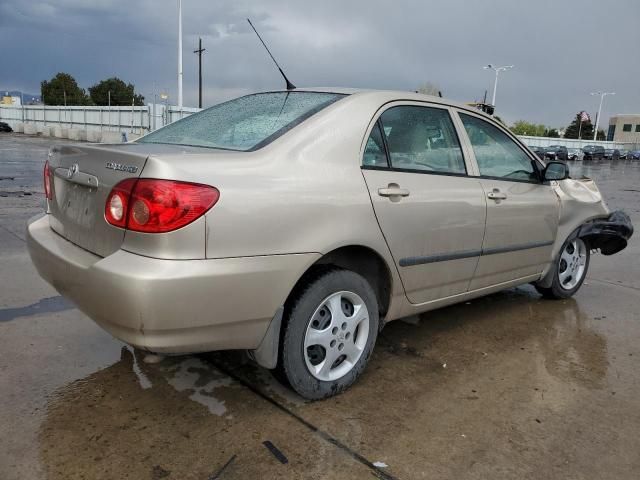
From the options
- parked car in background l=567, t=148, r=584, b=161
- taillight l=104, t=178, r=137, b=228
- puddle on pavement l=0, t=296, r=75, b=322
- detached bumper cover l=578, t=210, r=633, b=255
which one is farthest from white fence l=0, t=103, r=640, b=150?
taillight l=104, t=178, r=137, b=228

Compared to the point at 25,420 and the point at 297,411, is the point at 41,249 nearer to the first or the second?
the point at 25,420

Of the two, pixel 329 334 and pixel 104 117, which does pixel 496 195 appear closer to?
pixel 329 334

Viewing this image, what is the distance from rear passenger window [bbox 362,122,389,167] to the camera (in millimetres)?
2932

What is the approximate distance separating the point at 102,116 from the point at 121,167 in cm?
4100

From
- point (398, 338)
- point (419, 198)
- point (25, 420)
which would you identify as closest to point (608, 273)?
point (398, 338)

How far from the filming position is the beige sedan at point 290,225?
7.42ft

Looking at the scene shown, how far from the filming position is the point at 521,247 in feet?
13.2

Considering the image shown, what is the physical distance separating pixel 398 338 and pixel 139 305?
2.16 m

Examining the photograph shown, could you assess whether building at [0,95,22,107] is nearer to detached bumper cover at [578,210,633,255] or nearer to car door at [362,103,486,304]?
detached bumper cover at [578,210,633,255]

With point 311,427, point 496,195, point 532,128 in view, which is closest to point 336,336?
point 311,427

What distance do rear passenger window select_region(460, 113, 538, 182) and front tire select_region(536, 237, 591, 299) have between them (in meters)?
0.93

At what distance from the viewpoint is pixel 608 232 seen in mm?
4922

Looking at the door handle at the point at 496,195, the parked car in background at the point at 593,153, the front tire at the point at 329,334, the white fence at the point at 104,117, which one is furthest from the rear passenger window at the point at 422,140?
the parked car in background at the point at 593,153

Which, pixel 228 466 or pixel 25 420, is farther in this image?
pixel 25 420
